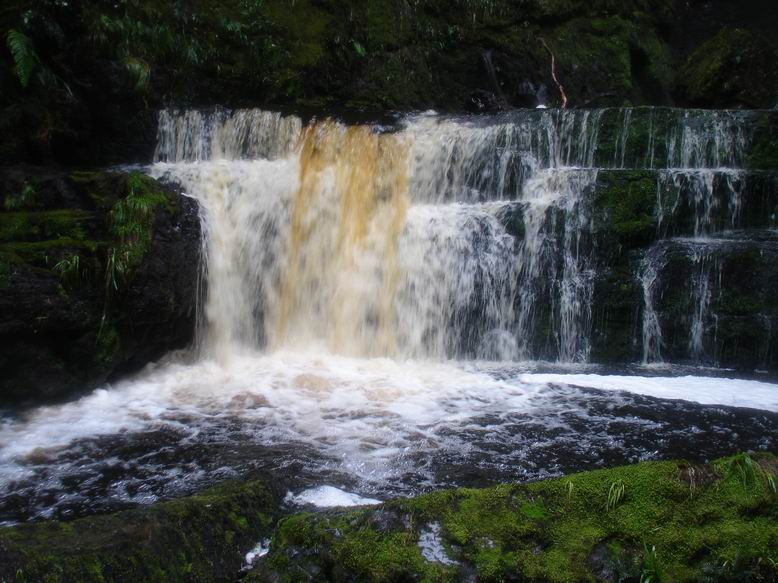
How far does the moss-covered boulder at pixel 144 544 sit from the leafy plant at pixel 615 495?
1.87 metres

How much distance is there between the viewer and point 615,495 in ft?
10.4

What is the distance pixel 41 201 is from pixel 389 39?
9169mm

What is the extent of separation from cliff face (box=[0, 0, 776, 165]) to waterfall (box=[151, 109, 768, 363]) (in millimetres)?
1752

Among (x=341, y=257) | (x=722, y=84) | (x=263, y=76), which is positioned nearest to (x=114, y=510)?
(x=341, y=257)

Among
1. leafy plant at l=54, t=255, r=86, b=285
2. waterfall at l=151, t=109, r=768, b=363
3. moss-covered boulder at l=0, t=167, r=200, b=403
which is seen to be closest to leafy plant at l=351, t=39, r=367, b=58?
waterfall at l=151, t=109, r=768, b=363

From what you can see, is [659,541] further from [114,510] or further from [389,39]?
[389,39]

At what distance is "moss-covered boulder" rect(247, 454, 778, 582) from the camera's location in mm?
2881

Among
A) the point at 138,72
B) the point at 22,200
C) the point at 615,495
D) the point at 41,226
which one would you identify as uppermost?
the point at 138,72

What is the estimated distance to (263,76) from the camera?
537 inches

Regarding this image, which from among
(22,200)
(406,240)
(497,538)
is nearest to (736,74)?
(406,240)

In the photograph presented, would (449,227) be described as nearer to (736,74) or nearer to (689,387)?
(689,387)

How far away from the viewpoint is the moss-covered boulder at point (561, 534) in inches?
113

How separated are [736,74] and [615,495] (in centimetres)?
1394

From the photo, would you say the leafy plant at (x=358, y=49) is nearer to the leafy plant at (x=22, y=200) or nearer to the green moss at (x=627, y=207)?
the green moss at (x=627, y=207)
